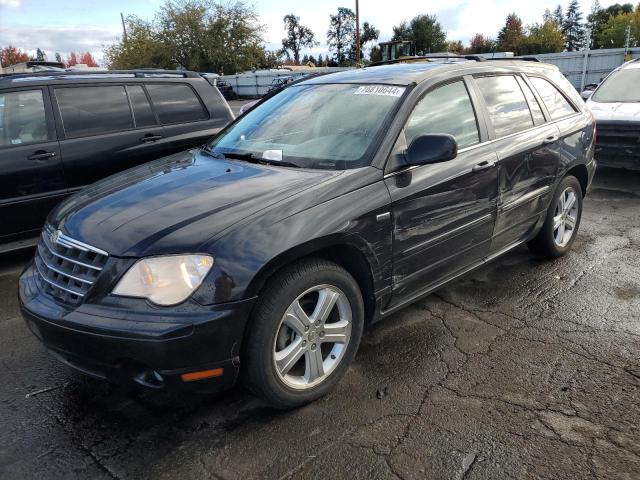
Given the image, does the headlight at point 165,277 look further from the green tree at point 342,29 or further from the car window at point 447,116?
the green tree at point 342,29

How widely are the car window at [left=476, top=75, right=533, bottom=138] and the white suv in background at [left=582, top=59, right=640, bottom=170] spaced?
4132mm

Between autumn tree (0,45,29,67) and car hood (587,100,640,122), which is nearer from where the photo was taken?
car hood (587,100,640,122)

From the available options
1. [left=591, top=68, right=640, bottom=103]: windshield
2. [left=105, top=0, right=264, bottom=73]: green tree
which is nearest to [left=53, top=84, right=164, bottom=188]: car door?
[left=591, top=68, right=640, bottom=103]: windshield

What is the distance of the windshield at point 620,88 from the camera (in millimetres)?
8227

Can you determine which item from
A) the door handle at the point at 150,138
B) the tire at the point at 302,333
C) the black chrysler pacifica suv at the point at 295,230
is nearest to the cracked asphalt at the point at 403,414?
the tire at the point at 302,333

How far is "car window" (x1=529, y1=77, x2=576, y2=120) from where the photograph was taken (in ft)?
14.2

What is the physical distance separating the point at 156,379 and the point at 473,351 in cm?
194

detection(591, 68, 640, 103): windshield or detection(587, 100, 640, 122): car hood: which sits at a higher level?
detection(591, 68, 640, 103): windshield

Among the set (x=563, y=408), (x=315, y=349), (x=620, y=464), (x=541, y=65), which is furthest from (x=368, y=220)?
(x=541, y=65)

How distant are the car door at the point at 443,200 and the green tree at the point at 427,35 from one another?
67.4 meters

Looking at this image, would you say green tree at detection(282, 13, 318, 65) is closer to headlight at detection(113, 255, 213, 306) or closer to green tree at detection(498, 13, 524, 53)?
green tree at detection(498, 13, 524, 53)

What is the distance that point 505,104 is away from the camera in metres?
3.89

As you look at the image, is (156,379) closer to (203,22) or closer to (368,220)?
(368,220)

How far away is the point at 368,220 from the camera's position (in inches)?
109
